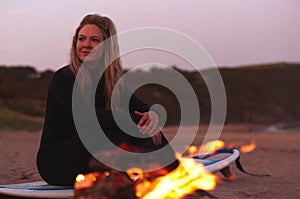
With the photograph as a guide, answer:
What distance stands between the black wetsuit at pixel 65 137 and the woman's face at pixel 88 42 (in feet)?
0.52

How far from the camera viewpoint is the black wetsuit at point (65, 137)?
248 cm

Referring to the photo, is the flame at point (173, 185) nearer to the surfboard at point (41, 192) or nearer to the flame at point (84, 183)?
the flame at point (84, 183)

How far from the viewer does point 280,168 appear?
5199mm

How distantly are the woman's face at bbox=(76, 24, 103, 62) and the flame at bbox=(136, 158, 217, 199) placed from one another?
909 mm

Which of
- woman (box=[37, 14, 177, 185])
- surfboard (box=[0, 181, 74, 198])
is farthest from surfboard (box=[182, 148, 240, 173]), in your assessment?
surfboard (box=[0, 181, 74, 198])

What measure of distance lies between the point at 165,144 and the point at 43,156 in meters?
0.78

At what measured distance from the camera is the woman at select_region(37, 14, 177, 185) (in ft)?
8.18

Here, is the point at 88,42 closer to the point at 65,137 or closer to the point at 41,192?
the point at 65,137

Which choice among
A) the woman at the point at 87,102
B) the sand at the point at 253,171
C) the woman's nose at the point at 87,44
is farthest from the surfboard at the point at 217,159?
the woman's nose at the point at 87,44

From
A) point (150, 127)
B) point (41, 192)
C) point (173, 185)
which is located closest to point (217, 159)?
point (173, 185)

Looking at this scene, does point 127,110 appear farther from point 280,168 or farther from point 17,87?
point 17,87

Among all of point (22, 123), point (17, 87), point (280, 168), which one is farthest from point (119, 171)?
point (17, 87)

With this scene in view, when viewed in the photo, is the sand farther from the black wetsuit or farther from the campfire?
the black wetsuit

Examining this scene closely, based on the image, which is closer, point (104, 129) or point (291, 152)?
point (104, 129)
